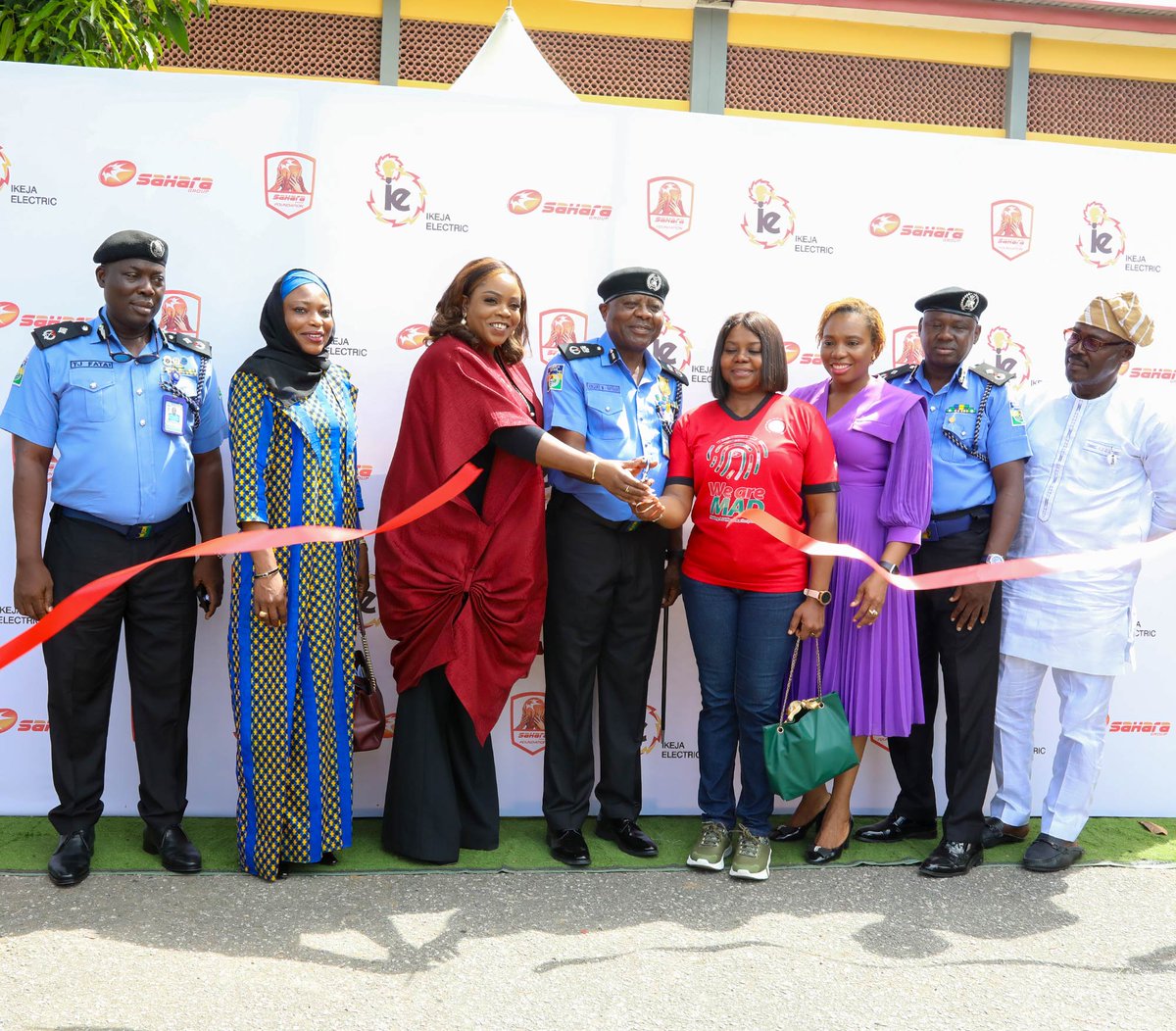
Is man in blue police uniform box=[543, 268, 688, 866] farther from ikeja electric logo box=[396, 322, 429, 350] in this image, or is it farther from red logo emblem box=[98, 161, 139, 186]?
red logo emblem box=[98, 161, 139, 186]

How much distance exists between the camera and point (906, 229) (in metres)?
4.22

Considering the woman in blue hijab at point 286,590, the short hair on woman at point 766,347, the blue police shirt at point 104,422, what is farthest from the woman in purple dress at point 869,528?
the blue police shirt at point 104,422

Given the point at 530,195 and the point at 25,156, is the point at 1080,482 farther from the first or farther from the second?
the point at 25,156

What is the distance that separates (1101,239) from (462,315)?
8.32 ft

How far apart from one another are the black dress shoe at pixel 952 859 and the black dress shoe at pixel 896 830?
22 cm

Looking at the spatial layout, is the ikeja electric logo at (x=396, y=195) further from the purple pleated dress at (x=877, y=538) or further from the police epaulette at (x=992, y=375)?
the police epaulette at (x=992, y=375)

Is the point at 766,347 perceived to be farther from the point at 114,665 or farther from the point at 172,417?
the point at 114,665

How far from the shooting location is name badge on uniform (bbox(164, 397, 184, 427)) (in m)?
3.40

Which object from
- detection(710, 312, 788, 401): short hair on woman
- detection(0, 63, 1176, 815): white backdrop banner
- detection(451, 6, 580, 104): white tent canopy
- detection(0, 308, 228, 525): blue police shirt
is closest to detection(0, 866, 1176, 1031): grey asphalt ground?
detection(0, 63, 1176, 815): white backdrop banner

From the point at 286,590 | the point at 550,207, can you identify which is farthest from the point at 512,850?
the point at 550,207

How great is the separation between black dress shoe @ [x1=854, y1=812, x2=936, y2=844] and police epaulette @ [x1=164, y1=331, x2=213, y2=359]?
9.21 ft

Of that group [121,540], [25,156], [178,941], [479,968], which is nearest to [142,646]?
[121,540]

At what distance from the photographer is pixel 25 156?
3770mm

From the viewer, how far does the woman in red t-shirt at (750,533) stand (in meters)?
3.53
